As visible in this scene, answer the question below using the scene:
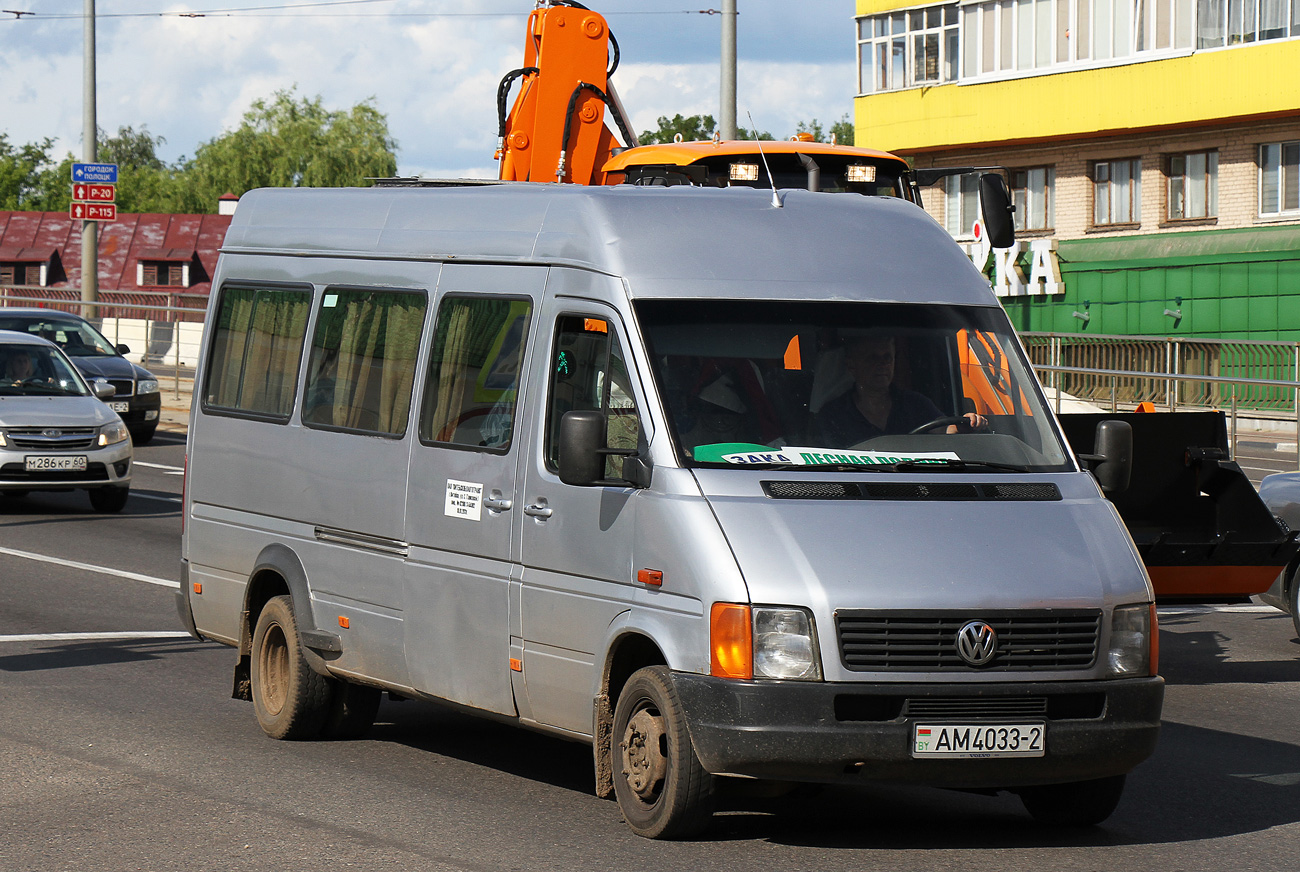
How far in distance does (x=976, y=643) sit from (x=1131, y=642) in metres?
0.65

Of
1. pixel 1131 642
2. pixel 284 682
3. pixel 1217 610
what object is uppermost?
pixel 1131 642

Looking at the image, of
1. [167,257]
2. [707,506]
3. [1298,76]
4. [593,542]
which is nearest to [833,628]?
[707,506]

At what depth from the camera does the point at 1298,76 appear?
36.4 m

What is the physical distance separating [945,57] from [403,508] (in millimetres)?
38207

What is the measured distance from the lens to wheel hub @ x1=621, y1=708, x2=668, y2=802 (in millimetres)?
6621

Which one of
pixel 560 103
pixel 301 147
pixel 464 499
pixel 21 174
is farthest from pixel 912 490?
pixel 21 174

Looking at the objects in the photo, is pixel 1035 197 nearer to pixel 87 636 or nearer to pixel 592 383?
pixel 87 636

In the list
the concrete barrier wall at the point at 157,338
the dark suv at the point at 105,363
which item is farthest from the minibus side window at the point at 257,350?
the concrete barrier wall at the point at 157,338

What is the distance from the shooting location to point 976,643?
6.32 meters

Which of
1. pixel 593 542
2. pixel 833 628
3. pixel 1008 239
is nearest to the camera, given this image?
pixel 833 628

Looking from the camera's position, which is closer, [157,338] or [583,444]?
[583,444]

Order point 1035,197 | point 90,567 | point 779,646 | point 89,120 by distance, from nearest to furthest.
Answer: point 779,646, point 90,567, point 89,120, point 1035,197

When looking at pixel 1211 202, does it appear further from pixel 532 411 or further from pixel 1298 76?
pixel 532 411

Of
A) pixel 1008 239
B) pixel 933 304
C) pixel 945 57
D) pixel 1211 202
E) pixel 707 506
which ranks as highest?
pixel 945 57
